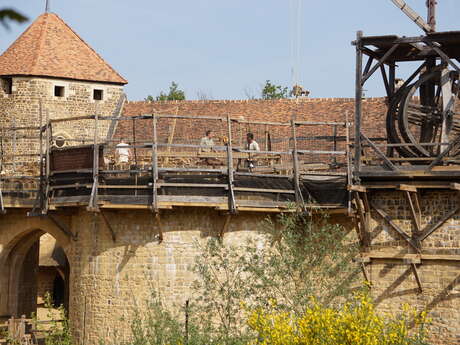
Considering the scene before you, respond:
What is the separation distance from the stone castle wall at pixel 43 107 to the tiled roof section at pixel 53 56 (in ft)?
0.90

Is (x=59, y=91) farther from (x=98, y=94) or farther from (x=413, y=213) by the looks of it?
(x=413, y=213)

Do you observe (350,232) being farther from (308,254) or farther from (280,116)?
(280,116)

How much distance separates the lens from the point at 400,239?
18.1 meters

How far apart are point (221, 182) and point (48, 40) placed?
12.7 metres

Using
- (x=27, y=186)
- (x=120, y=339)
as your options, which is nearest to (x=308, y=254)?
(x=120, y=339)

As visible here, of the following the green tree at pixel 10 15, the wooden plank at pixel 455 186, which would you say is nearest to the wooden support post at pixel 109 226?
the wooden plank at pixel 455 186

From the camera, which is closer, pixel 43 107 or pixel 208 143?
pixel 208 143

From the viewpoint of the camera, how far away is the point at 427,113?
61.6 feet

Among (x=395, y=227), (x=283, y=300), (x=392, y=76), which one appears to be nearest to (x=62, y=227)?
(x=283, y=300)

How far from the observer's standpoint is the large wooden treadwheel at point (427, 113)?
58.6ft

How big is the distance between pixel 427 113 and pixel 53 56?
535 inches

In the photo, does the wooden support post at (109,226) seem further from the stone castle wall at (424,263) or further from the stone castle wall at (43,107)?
the stone castle wall at (43,107)

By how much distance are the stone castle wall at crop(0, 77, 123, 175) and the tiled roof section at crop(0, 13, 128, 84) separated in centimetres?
27

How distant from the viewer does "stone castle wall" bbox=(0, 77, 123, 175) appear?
89.9 feet
